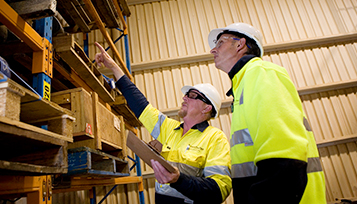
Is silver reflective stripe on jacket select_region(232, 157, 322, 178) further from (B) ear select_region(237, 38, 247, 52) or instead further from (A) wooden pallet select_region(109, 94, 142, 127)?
(A) wooden pallet select_region(109, 94, 142, 127)

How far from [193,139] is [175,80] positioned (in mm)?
4401

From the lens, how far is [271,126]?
119 centimetres

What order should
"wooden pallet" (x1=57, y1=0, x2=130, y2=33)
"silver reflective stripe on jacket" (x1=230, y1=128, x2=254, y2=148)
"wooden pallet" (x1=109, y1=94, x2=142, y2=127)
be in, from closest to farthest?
"silver reflective stripe on jacket" (x1=230, y1=128, x2=254, y2=148) < "wooden pallet" (x1=57, y1=0, x2=130, y2=33) < "wooden pallet" (x1=109, y1=94, x2=142, y2=127)

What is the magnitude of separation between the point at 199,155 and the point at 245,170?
0.92 metres

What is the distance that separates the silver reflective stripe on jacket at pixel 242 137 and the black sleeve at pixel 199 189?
1.92ft

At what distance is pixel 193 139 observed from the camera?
272cm

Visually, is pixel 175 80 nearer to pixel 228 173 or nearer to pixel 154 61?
pixel 154 61

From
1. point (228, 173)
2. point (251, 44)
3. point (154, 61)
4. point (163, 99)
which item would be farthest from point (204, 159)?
point (154, 61)

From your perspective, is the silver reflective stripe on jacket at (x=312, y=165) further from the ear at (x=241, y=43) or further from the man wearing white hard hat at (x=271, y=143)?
the ear at (x=241, y=43)

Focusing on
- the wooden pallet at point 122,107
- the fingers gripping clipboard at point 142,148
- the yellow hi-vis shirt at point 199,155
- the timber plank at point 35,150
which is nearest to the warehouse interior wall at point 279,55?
the wooden pallet at point 122,107

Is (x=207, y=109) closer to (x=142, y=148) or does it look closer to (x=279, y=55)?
(x=142, y=148)

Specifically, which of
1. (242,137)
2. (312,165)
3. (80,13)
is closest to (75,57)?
(80,13)

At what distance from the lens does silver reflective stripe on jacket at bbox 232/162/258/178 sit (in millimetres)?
1560

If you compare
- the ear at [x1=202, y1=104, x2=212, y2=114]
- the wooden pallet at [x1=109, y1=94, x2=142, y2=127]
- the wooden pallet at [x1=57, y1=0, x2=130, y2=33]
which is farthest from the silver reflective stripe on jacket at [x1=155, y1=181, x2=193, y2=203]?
the wooden pallet at [x1=57, y1=0, x2=130, y2=33]
